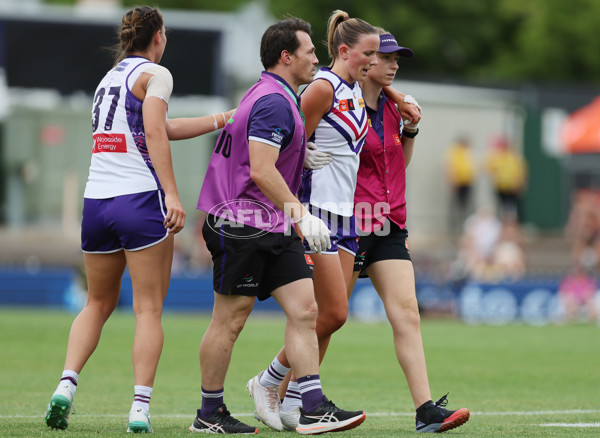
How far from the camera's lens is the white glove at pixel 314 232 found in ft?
19.4

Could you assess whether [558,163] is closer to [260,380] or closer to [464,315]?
[464,315]

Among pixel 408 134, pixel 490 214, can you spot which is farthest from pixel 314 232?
pixel 490 214

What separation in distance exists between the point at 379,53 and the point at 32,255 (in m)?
20.0

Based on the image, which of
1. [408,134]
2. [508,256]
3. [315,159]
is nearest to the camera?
[315,159]

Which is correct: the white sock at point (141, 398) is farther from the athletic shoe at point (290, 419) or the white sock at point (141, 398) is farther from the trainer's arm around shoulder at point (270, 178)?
the trainer's arm around shoulder at point (270, 178)

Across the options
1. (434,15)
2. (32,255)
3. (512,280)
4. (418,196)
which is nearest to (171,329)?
(512,280)

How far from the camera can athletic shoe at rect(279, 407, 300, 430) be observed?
6.55m

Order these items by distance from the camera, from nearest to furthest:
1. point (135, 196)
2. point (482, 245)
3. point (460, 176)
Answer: point (135, 196) → point (482, 245) → point (460, 176)

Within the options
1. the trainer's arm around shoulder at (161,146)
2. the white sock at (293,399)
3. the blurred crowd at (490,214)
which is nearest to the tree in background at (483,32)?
the blurred crowd at (490,214)

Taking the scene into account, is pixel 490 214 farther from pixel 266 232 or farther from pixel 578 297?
pixel 266 232

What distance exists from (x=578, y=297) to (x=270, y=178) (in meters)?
14.7

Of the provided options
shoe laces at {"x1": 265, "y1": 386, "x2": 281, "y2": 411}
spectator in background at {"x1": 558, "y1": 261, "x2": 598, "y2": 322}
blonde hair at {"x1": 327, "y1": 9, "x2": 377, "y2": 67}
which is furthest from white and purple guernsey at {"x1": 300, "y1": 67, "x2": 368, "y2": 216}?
spectator in background at {"x1": 558, "y1": 261, "x2": 598, "y2": 322}

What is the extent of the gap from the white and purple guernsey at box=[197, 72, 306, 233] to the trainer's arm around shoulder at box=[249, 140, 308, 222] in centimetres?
13

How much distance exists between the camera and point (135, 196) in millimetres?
6188
